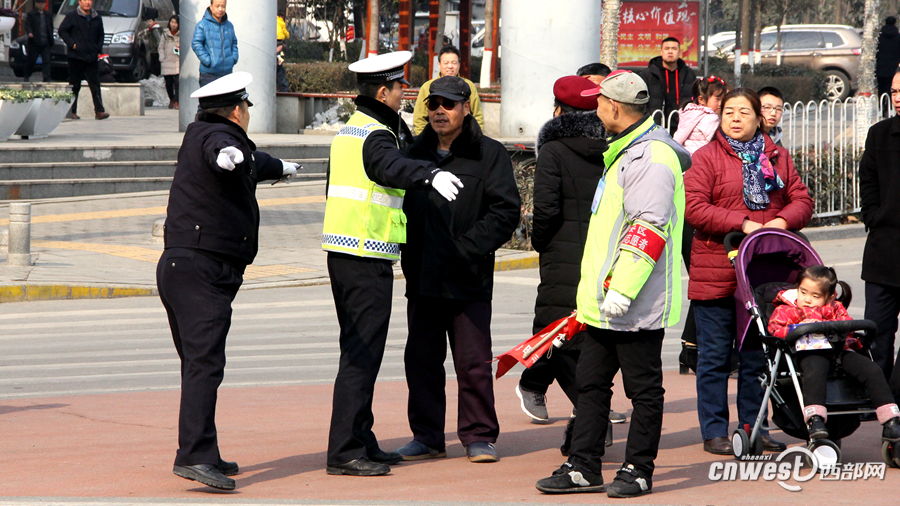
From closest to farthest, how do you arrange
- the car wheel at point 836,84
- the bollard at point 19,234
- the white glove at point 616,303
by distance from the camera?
the white glove at point 616,303
the bollard at point 19,234
the car wheel at point 836,84

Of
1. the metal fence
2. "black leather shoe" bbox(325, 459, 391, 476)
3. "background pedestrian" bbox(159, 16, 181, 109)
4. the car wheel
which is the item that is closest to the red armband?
"black leather shoe" bbox(325, 459, 391, 476)

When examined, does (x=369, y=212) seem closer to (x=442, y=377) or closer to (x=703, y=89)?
(x=442, y=377)

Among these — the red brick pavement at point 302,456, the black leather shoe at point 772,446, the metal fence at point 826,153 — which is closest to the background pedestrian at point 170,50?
the metal fence at point 826,153

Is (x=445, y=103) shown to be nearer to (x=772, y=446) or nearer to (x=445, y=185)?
(x=445, y=185)

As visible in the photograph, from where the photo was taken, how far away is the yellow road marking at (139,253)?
11.8 m

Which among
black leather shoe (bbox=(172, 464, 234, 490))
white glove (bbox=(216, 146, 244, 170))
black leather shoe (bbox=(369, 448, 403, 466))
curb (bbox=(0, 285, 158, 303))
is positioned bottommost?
curb (bbox=(0, 285, 158, 303))

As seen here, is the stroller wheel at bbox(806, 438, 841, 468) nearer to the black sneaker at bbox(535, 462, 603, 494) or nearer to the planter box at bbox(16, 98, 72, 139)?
the black sneaker at bbox(535, 462, 603, 494)

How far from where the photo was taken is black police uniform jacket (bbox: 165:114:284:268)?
198 inches

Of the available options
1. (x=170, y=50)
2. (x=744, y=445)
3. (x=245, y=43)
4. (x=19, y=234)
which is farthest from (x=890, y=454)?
(x=170, y=50)

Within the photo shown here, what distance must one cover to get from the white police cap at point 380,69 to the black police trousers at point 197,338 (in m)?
1.12

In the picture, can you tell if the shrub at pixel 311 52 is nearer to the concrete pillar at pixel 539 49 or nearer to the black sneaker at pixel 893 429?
the concrete pillar at pixel 539 49

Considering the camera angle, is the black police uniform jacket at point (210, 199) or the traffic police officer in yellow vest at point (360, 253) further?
the traffic police officer in yellow vest at point (360, 253)

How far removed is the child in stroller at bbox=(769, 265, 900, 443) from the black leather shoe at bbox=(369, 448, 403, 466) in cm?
194

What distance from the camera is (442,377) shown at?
227 inches
